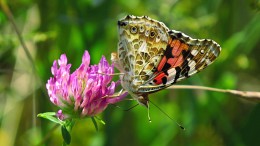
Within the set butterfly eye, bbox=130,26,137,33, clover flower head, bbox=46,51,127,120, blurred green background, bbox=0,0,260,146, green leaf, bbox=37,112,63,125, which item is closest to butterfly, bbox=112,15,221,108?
butterfly eye, bbox=130,26,137,33

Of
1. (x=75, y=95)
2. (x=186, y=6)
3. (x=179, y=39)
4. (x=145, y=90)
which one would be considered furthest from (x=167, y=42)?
(x=186, y=6)

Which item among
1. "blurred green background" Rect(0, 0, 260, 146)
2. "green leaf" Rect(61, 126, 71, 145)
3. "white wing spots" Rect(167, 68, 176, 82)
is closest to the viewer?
"green leaf" Rect(61, 126, 71, 145)

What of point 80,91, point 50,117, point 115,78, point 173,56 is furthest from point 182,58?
point 115,78

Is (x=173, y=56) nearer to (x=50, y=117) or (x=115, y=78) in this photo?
(x=50, y=117)

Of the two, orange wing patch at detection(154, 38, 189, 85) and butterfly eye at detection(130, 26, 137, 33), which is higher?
butterfly eye at detection(130, 26, 137, 33)

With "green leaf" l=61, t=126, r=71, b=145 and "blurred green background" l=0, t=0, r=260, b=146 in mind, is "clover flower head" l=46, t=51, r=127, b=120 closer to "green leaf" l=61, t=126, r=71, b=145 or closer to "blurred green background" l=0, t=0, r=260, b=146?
"green leaf" l=61, t=126, r=71, b=145

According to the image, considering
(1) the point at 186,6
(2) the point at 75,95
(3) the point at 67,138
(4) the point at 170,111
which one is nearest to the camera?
(3) the point at 67,138

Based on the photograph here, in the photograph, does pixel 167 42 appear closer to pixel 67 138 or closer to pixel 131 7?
pixel 67 138
